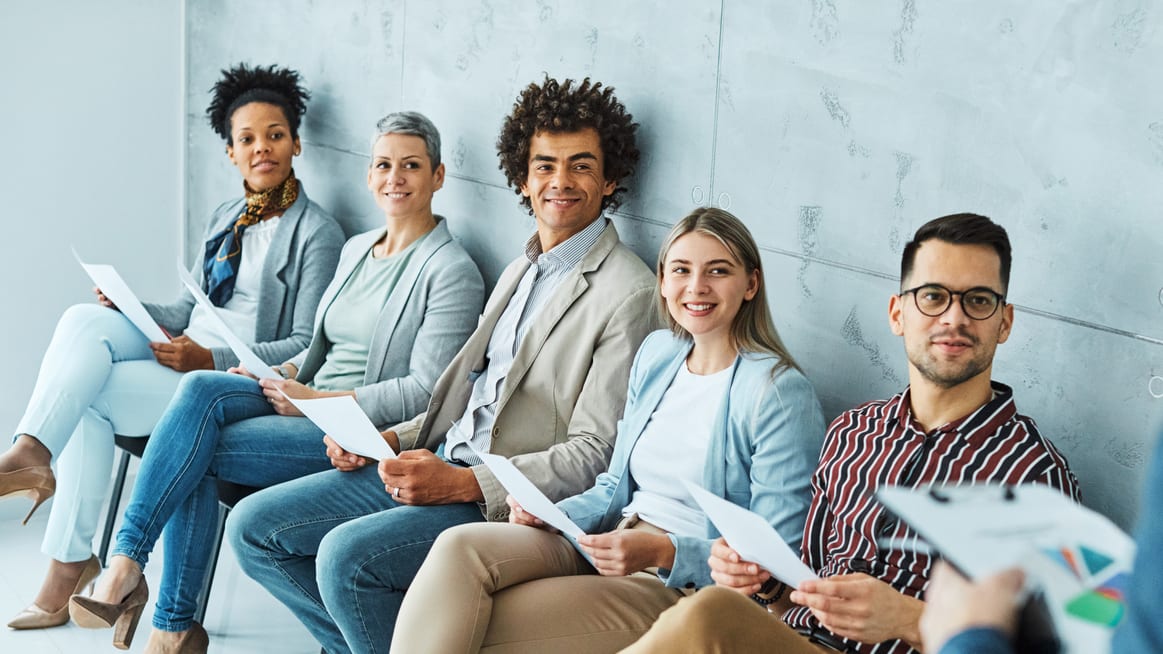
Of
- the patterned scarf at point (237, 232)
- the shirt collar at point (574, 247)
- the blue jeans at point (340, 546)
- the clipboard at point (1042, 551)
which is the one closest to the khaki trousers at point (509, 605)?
the blue jeans at point (340, 546)

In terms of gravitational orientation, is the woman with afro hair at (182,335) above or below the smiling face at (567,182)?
below

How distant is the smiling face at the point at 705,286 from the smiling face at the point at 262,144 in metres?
1.97

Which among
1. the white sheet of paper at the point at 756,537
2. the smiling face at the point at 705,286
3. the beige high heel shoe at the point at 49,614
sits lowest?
the beige high heel shoe at the point at 49,614

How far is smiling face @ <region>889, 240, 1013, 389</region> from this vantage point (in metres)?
1.92

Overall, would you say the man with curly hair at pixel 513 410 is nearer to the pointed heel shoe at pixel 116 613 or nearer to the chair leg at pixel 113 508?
the pointed heel shoe at pixel 116 613

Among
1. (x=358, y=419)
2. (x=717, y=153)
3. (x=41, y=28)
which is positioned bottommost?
(x=358, y=419)

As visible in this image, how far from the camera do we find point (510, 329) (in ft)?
9.90

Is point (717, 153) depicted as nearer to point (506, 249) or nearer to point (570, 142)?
point (570, 142)

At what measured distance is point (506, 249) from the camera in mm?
3457

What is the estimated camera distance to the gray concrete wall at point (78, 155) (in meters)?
4.25

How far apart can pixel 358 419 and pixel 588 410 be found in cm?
51

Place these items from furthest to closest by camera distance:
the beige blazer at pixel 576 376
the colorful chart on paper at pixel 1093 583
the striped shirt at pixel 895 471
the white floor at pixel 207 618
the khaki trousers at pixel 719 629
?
1. the white floor at pixel 207 618
2. the beige blazer at pixel 576 376
3. the striped shirt at pixel 895 471
4. the khaki trousers at pixel 719 629
5. the colorful chart on paper at pixel 1093 583

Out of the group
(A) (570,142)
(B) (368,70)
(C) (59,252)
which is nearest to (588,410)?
(A) (570,142)

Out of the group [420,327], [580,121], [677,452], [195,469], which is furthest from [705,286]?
[195,469]
